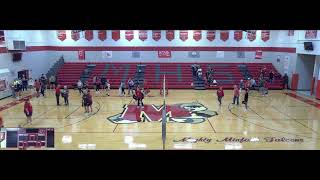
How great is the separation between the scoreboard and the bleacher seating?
759 inches

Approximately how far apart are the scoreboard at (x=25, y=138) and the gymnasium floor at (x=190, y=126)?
2.49m

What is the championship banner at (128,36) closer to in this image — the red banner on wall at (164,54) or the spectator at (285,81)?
the red banner on wall at (164,54)

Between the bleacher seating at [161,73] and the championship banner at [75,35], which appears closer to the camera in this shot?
the bleacher seating at [161,73]

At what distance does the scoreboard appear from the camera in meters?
8.22

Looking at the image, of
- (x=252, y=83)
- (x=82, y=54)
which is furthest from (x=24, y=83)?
(x=252, y=83)

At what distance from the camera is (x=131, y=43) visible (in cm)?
3088

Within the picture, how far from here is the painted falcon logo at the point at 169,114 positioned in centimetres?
1545

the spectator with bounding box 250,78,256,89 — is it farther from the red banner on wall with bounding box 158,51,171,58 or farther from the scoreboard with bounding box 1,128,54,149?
the scoreboard with bounding box 1,128,54,149

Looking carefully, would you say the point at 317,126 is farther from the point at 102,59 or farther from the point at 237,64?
the point at 102,59

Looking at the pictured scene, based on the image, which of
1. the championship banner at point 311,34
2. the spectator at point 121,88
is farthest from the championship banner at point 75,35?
the championship banner at point 311,34

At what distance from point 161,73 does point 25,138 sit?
21807mm

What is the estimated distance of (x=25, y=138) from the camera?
27.2 feet
